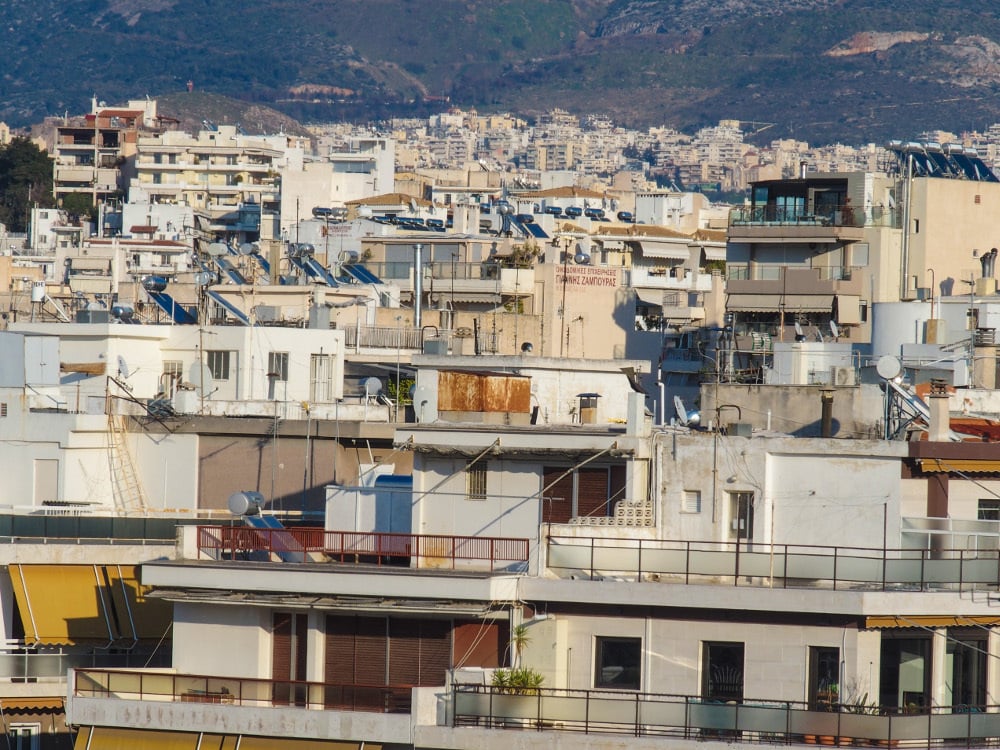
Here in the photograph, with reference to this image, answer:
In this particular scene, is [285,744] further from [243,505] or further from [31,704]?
[31,704]

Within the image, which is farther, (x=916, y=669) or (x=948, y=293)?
(x=948, y=293)

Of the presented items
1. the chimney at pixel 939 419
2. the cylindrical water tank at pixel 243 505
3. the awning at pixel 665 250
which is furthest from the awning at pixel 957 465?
the awning at pixel 665 250

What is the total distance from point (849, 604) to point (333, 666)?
19.4 ft

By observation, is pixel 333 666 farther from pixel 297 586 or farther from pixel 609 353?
pixel 609 353

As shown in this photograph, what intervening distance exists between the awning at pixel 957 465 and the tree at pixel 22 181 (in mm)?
133641

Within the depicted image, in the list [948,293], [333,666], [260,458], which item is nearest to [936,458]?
[333,666]

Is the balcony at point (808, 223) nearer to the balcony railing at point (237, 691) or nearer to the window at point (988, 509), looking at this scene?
the window at point (988, 509)

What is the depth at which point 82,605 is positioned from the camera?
1242 inches

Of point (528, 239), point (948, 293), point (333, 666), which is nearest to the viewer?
point (333, 666)

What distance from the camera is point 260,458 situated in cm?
3688

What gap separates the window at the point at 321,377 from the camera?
43.4 meters

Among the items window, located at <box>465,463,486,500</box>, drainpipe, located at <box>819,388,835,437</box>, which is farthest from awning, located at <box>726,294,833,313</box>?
window, located at <box>465,463,486,500</box>

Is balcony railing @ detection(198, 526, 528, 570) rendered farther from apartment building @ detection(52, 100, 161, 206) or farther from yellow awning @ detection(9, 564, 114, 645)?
apartment building @ detection(52, 100, 161, 206)

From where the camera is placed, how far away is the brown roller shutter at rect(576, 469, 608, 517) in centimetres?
2762
